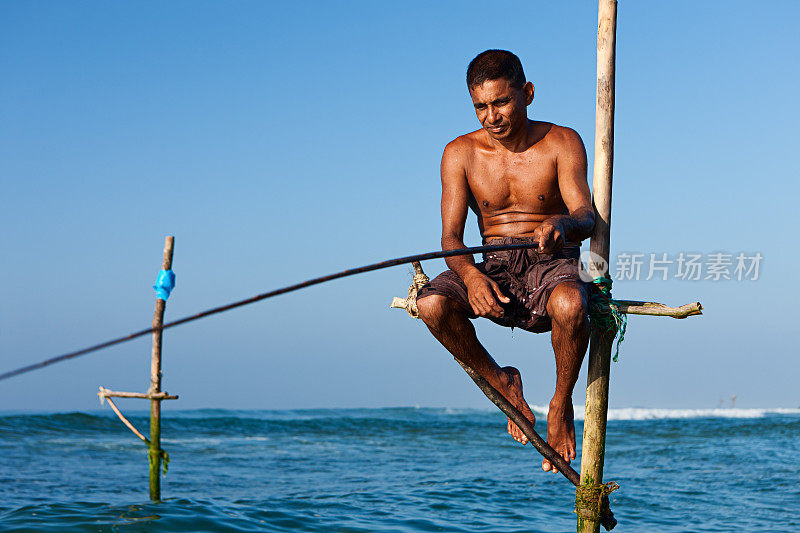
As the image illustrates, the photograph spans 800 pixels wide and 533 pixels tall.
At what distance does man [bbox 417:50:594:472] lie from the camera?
3914mm

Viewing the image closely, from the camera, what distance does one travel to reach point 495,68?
13.0 ft

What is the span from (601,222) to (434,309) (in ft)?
3.70

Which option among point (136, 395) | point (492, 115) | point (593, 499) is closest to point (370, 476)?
point (136, 395)

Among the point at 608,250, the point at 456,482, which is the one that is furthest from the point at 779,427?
the point at 608,250

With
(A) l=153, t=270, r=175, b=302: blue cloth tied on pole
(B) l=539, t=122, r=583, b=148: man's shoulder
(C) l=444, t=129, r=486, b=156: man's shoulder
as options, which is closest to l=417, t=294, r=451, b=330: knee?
(C) l=444, t=129, r=486, b=156: man's shoulder

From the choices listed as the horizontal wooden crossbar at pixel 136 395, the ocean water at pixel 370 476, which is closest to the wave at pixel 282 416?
the ocean water at pixel 370 476

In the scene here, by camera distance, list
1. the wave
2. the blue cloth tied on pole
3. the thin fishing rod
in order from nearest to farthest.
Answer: the thin fishing rod, the blue cloth tied on pole, the wave

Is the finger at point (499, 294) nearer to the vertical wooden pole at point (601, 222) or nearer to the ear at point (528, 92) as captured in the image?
the vertical wooden pole at point (601, 222)

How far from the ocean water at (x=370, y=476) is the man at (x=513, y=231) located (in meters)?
5.88

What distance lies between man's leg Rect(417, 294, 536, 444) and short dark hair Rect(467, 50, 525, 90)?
1169mm

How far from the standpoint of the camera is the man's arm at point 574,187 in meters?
3.94

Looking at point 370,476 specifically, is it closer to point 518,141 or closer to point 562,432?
point 562,432

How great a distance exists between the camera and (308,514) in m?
11.0

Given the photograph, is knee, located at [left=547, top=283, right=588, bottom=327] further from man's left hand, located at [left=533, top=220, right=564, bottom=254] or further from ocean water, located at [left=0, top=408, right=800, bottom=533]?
ocean water, located at [left=0, top=408, right=800, bottom=533]
